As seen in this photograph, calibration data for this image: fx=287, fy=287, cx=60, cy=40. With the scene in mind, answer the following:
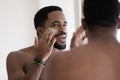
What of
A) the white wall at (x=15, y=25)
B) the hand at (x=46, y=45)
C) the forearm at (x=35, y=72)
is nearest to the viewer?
the hand at (x=46, y=45)

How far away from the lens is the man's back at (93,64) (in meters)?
1.13

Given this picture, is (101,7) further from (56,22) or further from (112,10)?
(56,22)

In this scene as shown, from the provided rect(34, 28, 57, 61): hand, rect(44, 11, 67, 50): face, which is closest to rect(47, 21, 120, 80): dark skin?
rect(34, 28, 57, 61): hand

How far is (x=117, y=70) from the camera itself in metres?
1.14

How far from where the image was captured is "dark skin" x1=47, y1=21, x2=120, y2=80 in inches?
44.7

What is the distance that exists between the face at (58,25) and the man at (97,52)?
73 cm

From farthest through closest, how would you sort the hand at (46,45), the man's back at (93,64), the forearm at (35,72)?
the forearm at (35,72), the hand at (46,45), the man's back at (93,64)

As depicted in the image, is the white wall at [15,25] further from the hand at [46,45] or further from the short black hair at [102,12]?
the short black hair at [102,12]

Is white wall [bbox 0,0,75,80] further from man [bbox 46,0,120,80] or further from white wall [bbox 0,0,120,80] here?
man [bbox 46,0,120,80]

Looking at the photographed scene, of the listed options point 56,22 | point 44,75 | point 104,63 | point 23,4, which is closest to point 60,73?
point 104,63

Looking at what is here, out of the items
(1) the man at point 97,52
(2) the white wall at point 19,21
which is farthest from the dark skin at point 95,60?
(2) the white wall at point 19,21

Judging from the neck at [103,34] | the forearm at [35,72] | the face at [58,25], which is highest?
the neck at [103,34]

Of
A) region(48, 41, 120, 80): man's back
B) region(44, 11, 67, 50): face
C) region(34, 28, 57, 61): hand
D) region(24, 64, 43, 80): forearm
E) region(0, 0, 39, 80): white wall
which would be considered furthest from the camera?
region(0, 0, 39, 80): white wall

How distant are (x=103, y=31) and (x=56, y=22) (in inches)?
32.1
